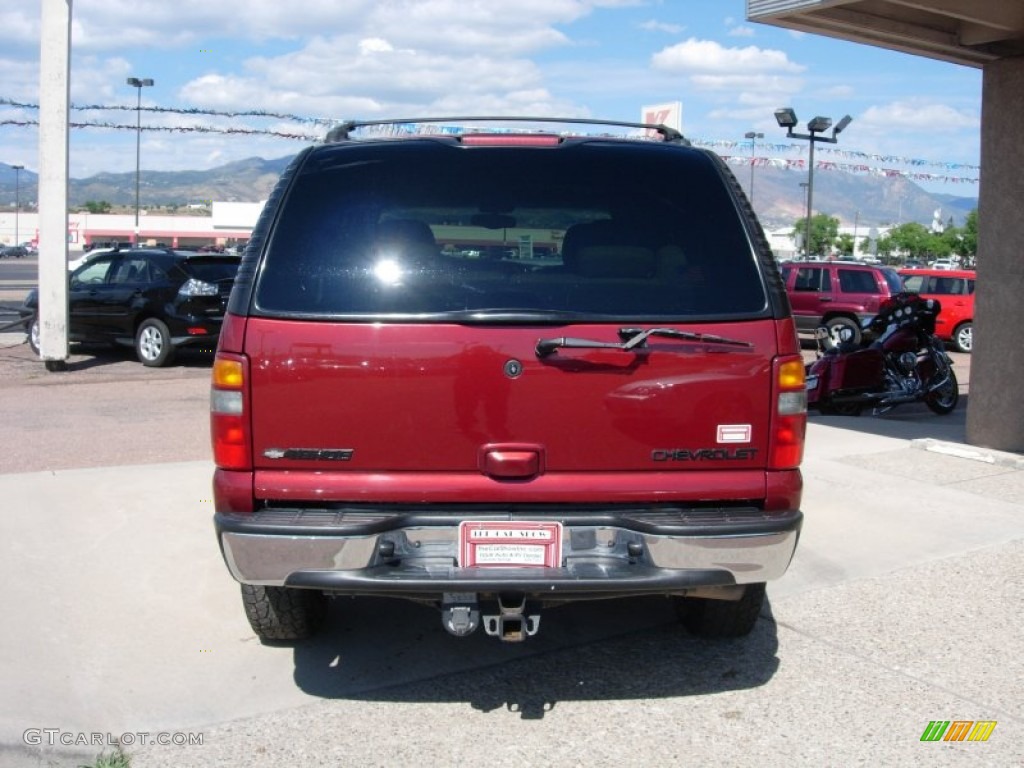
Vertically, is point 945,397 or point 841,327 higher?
point 841,327

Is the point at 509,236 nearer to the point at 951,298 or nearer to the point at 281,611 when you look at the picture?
the point at 281,611

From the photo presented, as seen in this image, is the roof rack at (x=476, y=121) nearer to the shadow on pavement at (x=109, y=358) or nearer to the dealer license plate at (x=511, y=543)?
the dealer license plate at (x=511, y=543)

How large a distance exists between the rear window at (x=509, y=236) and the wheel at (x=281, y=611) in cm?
127

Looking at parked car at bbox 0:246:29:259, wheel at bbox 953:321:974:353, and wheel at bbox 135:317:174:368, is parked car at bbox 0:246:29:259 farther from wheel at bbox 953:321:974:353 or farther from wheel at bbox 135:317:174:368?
wheel at bbox 953:321:974:353

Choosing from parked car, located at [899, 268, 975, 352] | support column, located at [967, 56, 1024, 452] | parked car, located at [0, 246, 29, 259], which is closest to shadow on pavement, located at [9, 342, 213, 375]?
support column, located at [967, 56, 1024, 452]

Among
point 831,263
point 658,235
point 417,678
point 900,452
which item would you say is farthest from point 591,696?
point 831,263

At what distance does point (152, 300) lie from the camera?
47.4 feet

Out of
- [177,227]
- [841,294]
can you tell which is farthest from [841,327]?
[177,227]

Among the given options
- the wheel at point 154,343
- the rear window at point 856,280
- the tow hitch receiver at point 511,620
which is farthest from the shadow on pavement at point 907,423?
the wheel at point 154,343

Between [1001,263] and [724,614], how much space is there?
523 centimetres

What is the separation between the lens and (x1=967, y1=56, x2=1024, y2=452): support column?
8195mm

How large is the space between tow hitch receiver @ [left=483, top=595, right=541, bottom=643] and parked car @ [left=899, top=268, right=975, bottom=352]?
17.8 m

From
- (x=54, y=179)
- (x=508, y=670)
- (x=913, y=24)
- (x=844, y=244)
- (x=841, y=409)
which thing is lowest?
(x=508, y=670)

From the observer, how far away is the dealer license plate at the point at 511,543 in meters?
3.48
